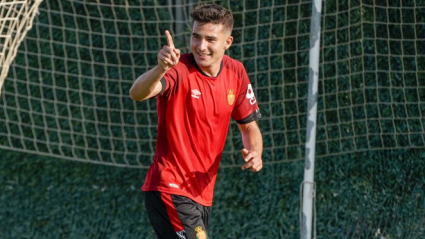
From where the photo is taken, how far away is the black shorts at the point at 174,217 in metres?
4.27

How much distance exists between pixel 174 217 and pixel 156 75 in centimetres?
78

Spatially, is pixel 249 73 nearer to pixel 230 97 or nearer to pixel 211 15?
pixel 230 97

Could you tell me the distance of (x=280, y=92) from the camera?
666 centimetres

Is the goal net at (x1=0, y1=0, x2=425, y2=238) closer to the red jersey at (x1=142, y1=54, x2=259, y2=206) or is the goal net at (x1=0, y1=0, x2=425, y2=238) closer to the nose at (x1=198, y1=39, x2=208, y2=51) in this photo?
the red jersey at (x1=142, y1=54, x2=259, y2=206)

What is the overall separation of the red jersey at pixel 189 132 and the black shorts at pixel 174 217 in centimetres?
4

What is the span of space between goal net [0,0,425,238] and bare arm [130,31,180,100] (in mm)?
2636

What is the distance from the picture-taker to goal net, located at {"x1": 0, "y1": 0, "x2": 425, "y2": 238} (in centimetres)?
643

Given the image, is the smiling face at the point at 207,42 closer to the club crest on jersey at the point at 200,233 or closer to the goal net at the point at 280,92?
the club crest on jersey at the point at 200,233

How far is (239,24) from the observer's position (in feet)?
22.1

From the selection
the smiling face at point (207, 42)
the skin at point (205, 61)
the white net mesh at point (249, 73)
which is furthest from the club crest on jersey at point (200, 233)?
the white net mesh at point (249, 73)

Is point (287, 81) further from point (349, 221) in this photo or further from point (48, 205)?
point (48, 205)

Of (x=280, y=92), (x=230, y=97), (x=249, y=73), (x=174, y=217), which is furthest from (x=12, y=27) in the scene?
(x=280, y=92)

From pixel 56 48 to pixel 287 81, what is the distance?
1.92 meters

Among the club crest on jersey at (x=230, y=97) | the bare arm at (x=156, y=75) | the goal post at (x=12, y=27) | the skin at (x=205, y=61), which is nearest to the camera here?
the bare arm at (x=156, y=75)
